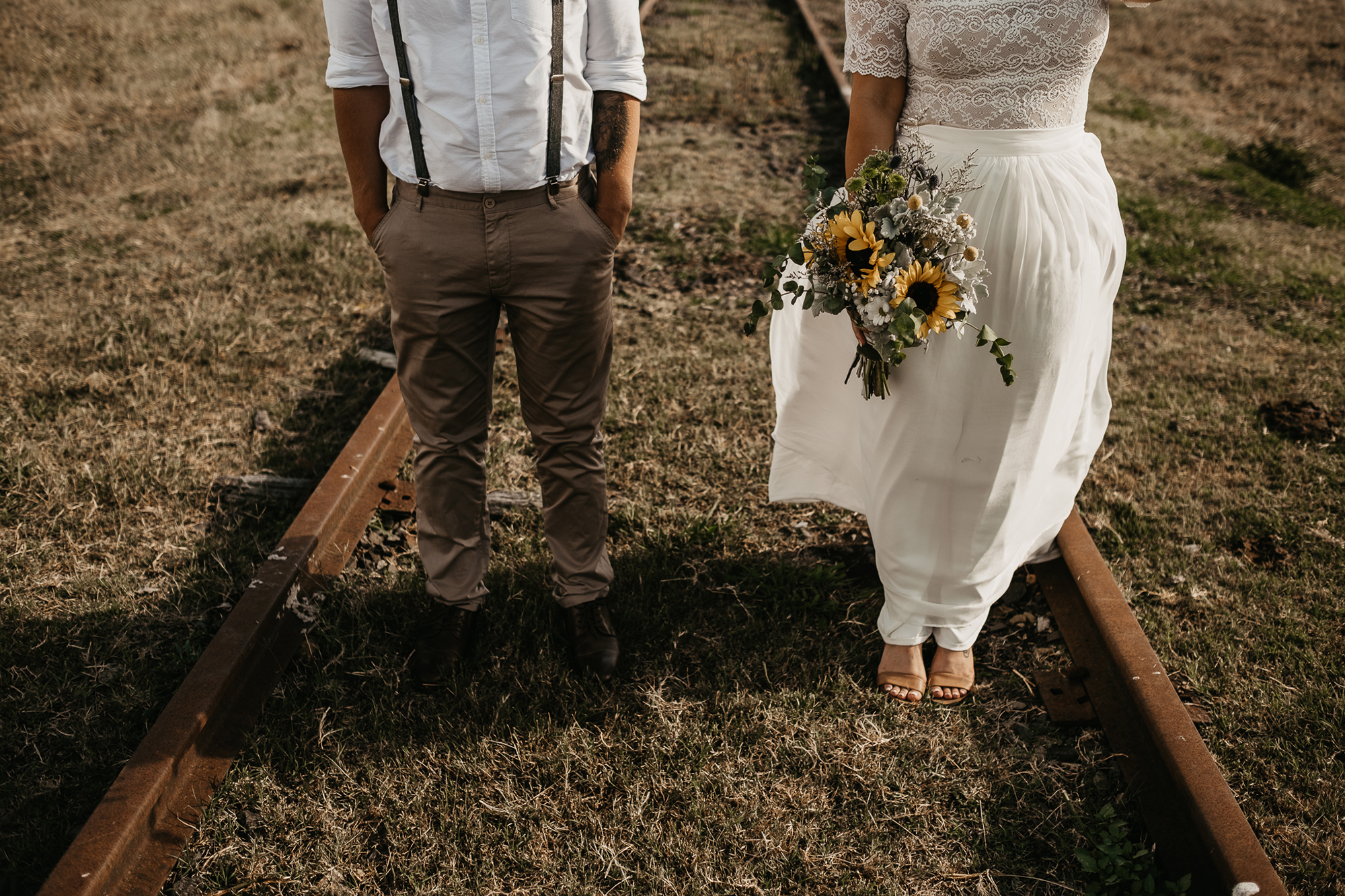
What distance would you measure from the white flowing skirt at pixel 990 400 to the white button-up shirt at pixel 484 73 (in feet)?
3.25

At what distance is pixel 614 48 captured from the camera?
2.51m

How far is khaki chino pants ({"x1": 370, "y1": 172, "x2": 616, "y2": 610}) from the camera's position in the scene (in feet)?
8.30

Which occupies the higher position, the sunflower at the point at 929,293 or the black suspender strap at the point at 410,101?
the black suspender strap at the point at 410,101

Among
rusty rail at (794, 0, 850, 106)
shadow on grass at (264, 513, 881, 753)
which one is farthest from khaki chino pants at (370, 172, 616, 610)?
rusty rail at (794, 0, 850, 106)

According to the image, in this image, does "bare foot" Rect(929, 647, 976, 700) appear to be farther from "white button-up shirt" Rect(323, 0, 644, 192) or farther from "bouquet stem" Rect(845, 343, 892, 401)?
"white button-up shirt" Rect(323, 0, 644, 192)

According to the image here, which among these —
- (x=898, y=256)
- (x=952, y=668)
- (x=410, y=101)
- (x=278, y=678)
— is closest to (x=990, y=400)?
(x=898, y=256)

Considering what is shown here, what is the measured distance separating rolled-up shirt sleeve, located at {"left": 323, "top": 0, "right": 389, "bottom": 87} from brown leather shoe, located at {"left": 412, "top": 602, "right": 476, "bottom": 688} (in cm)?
165

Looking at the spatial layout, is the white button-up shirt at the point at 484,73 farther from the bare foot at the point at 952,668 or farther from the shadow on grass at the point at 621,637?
the bare foot at the point at 952,668

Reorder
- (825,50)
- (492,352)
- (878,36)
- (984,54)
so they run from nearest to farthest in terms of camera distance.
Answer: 1. (984,54)
2. (878,36)
3. (492,352)
4. (825,50)

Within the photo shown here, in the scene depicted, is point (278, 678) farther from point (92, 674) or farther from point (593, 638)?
point (593, 638)

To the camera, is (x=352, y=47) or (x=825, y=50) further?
(x=825, y=50)

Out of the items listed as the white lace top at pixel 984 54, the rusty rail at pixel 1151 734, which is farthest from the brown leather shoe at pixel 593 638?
the white lace top at pixel 984 54

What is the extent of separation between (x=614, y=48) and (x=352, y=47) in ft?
2.30

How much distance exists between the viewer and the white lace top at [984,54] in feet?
7.79
